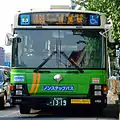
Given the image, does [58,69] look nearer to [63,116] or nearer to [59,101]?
[59,101]

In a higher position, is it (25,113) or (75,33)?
(75,33)

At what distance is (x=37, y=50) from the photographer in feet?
44.7

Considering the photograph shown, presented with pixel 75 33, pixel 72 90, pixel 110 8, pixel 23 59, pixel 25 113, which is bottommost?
pixel 25 113

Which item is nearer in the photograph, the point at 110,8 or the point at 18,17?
the point at 18,17

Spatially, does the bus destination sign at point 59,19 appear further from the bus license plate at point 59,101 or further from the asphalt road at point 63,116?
the asphalt road at point 63,116

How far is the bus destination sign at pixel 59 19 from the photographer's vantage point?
13.9 metres

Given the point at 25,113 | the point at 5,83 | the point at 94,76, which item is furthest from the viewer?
the point at 5,83

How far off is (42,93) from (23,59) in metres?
1.23

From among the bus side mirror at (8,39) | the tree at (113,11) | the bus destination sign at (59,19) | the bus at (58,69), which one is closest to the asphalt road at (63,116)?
the bus at (58,69)

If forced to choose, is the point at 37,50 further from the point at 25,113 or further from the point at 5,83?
the point at 5,83

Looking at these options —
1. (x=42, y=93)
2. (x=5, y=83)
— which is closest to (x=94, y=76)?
(x=42, y=93)

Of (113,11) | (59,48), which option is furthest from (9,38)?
(113,11)

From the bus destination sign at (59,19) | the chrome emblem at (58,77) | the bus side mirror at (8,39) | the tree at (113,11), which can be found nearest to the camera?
the chrome emblem at (58,77)

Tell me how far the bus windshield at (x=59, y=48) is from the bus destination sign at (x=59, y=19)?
255mm
